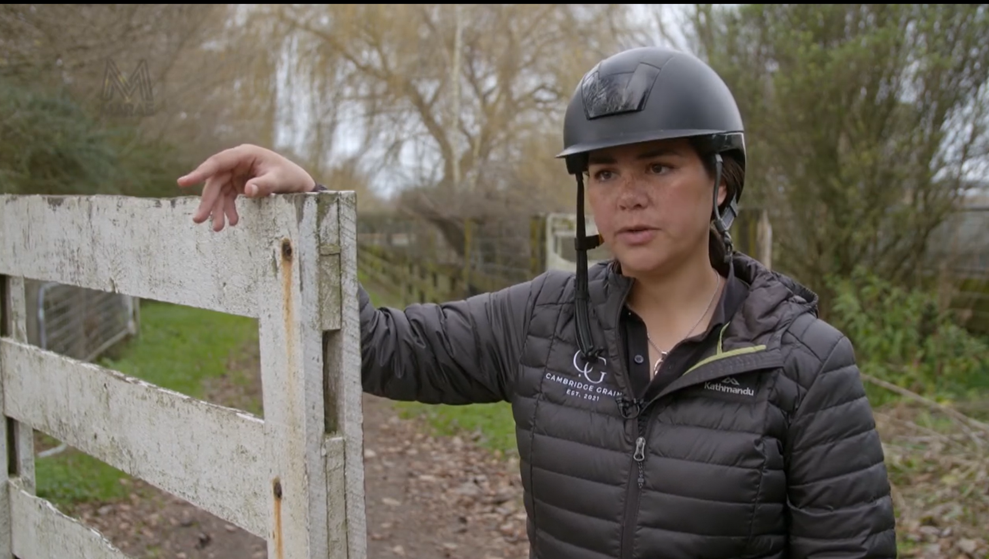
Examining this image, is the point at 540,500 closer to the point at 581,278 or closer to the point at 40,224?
the point at 581,278

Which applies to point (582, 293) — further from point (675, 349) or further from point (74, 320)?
point (74, 320)

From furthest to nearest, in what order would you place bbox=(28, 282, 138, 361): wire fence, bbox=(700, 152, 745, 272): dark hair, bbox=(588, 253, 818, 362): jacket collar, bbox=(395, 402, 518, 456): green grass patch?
bbox=(28, 282, 138, 361): wire fence
bbox=(395, 402, 518, 456): green grass patch
bbox=(700, 152, 745, 272): dark hair
bbox=(588, 253, 818, 362): jacket collar

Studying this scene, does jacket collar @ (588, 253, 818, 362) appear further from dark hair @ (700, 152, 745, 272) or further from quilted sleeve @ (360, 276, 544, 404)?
quilted sleeve @ (360, 276, 544, 404)

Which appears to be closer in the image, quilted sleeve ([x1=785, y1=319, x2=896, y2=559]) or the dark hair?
quilted sleeve ([x1=785, y1=319, x2=896, y2=559])

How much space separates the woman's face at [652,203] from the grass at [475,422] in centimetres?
420

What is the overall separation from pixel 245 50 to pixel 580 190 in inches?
521

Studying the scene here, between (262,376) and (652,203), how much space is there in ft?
2.92

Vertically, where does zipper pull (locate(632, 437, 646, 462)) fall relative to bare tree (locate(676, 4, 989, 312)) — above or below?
below

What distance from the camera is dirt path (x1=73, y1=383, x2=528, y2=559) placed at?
14.5ft

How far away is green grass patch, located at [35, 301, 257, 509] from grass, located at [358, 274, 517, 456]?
195 cm

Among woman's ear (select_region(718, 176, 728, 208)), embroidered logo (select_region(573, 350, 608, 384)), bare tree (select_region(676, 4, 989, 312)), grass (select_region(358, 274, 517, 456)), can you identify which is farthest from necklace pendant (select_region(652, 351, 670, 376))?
bare tree (select_region(676, 4, 989, 312))

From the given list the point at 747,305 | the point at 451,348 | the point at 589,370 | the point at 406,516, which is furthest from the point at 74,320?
the point at 747,305

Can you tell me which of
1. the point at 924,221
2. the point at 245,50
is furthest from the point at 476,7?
the point at 924,221

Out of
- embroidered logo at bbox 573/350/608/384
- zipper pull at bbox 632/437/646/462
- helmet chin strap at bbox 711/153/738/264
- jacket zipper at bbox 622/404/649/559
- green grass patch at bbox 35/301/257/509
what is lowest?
green grass patch at bbox 35/301/257/509
